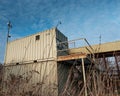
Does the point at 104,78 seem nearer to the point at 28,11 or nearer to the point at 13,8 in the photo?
the point at 28,11

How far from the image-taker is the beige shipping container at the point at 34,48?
9531 millimetres

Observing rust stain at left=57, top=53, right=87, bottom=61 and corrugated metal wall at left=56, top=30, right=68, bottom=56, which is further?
corrugated metal wall at left=56, top=30, right=68, bottom=56

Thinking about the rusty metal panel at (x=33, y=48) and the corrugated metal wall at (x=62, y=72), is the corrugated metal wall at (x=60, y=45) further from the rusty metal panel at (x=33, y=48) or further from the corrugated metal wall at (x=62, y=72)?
the corrugated metal wall at (x=62, y=72)

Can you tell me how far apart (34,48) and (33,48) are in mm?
102

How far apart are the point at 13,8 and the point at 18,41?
4072 mm

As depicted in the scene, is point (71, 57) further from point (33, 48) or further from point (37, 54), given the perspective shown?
point (33, 48)

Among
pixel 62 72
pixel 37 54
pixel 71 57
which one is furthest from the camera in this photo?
pixel 37 54

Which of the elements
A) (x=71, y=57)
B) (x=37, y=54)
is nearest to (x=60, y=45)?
(x=37, y=54)

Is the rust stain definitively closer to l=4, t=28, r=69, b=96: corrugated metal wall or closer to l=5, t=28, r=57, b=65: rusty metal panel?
l=4, t=28, r=69, b=96: corrugated metal wall

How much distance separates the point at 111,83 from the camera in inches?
104

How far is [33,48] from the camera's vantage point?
1045cm

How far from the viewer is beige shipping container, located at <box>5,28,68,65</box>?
31.3ft

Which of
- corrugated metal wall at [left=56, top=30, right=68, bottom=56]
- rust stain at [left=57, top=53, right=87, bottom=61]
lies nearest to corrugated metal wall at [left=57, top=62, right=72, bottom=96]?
rust stain at [left=57, top=53, right=87, bottom=61]

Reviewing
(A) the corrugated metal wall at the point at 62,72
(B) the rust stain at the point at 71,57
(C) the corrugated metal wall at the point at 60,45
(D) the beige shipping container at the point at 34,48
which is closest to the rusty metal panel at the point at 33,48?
(D) the beige shipping container at the point at 34,48
